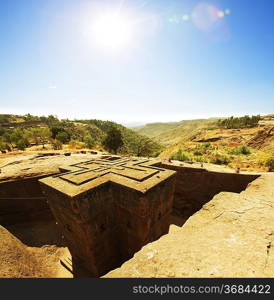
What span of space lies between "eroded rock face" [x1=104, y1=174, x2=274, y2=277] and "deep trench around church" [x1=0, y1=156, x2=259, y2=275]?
5.38 m

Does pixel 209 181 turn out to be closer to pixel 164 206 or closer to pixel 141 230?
pixel 164 206

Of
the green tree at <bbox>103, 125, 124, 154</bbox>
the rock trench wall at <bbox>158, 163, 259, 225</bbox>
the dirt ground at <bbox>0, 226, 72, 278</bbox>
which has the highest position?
the green tree at <bbox>103, 125, 124, 154</bbox>

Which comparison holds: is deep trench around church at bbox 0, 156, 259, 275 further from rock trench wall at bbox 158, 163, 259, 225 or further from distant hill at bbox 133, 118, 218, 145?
distant hill at bbox 133, 118, 218, 145

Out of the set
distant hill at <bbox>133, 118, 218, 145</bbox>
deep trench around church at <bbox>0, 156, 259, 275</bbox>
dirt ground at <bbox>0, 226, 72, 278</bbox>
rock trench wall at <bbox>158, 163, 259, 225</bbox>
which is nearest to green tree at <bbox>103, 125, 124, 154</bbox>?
deep trench around church at <bbox>0, 156, 259, 275</bbox>

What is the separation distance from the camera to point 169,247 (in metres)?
2.33

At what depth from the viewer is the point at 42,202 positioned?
31.6 ft

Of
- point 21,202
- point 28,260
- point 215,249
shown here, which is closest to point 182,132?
point 21,202

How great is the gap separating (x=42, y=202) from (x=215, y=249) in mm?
11171

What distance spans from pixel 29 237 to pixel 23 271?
371 cm

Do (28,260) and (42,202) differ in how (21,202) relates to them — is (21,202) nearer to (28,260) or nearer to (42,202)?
(42,202)

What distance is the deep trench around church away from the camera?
8609 mm

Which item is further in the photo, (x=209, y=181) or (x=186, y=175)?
(x=186, y=175)

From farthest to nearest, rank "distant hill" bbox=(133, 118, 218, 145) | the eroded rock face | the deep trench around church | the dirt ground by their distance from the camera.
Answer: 1. "distant hill" bbox=(133, 118, 218, 145)
2. the deep trench around church
3. the dirt ground
4. the eroded rock face
